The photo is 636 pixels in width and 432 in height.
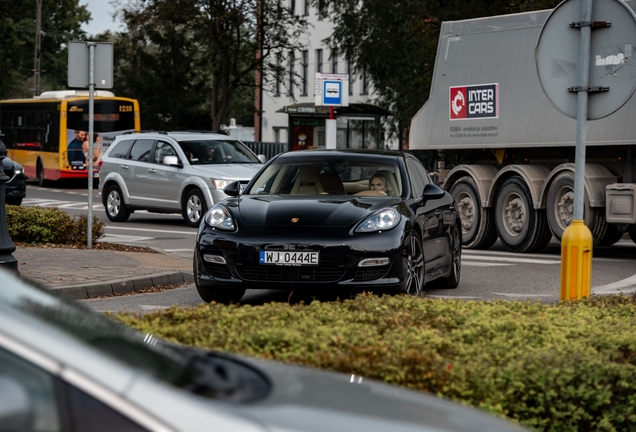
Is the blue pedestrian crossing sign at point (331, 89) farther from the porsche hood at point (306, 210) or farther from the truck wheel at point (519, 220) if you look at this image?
the porsche hood at point (306, 210)

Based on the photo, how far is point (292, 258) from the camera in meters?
9.46

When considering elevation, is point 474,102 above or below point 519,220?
above

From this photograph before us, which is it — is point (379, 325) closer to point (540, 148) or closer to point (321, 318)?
point (321, 318)

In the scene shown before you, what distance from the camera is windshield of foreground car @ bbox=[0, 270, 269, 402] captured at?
8.05ft

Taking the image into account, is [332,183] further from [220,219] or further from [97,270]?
[97,270]

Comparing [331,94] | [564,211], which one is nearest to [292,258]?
[564,211]

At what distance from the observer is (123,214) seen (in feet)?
78.1

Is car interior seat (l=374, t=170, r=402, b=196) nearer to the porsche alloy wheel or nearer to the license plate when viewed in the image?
the porsche alloy wheel

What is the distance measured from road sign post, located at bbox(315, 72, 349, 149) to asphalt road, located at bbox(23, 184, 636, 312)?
413 centimetres

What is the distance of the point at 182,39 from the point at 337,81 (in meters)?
20.9

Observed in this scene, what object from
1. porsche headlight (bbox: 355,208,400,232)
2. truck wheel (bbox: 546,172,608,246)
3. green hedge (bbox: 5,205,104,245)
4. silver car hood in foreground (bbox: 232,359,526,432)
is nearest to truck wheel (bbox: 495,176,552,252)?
truck wheel (bbox: 546,172,608,246)

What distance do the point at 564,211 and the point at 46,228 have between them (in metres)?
7.06

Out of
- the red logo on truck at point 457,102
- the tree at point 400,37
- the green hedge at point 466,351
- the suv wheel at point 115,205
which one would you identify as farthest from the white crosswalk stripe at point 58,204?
the green hedge at point 466,351

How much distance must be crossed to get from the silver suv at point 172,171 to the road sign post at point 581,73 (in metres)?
13.0
